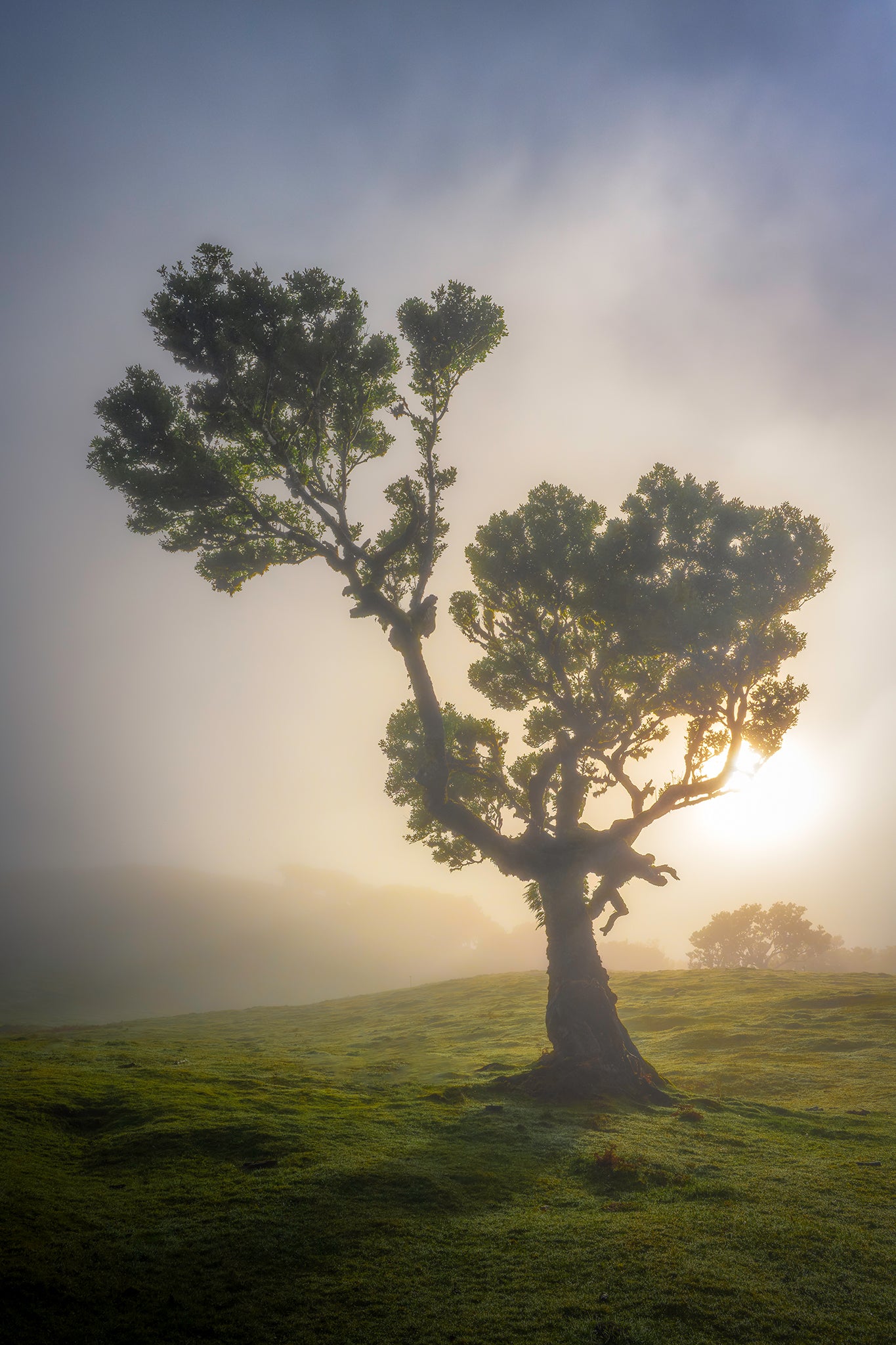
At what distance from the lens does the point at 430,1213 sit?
37.4ft

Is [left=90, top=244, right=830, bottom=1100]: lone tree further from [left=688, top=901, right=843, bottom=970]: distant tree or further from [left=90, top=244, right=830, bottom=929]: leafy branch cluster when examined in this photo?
[left=688, top=901, right=843, bottom=970]: distant tree

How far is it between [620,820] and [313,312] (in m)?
22.9

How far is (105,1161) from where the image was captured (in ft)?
43.5

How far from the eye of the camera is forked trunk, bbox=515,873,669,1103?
22250 mm

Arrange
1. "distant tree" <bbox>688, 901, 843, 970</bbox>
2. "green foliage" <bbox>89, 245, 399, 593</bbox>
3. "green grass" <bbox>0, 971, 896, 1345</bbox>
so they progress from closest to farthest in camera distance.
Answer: "green grass" <bbox>0, 971, 896, 1345</bbox>
"green foliage" <bbox>89, 245, 399, 593</bbox>
"distant tree" <bbox>688, 901, 843, 970</bbox>

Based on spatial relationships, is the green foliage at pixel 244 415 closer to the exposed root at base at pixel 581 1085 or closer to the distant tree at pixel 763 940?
the exposed root at base at pixel 581 1085

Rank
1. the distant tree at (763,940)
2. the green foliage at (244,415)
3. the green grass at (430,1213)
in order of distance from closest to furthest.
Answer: the green grass at (430,1213)
the green foliage at (244,415)
the distant tree at (763,940)

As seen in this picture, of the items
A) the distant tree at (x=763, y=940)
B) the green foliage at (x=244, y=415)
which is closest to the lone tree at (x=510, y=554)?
the green foliage at (x=244, y=415)

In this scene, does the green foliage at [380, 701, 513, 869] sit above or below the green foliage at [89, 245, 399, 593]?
below

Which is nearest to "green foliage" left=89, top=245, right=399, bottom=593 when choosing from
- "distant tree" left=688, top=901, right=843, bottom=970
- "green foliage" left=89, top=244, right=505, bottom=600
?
"green foliage" left=89, top=244, right=505, bottom=600

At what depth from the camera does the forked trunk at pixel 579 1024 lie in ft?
73.0

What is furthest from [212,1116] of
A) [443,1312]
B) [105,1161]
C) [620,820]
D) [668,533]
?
[668,533]

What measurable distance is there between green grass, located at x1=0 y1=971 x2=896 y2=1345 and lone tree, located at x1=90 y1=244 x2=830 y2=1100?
6663 mm

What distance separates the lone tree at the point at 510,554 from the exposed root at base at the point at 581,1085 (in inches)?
3.4
